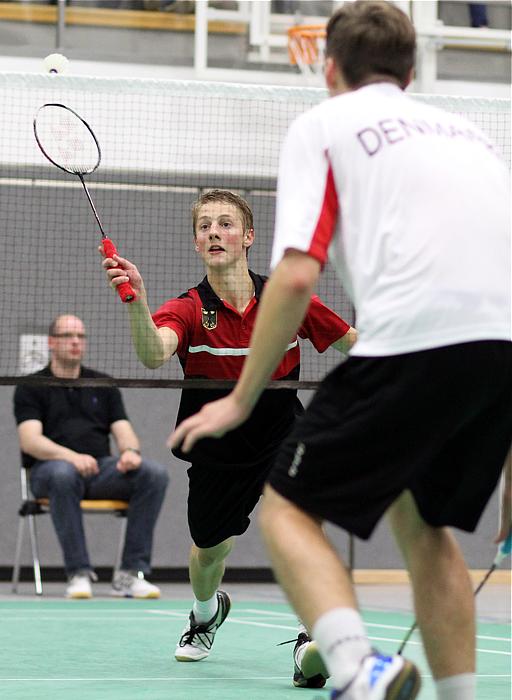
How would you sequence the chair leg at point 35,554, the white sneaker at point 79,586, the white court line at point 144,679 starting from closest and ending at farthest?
the white court line at point 144,679 → the white sneaker at point 79,586 → the chair leg at point 35,554

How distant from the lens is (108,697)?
14.0 ft

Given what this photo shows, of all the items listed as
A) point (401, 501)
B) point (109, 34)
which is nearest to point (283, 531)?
point (401, 501)

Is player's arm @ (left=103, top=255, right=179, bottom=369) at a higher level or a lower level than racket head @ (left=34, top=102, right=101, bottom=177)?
lower

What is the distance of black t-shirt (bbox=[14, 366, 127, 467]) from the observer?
8.37m

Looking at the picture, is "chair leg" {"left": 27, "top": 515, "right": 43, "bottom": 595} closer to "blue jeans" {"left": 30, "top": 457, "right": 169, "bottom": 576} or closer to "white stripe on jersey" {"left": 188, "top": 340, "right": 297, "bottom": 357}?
"blue jeans" {"left": 30, "top": 457, "right": 169, "bottom": 576}

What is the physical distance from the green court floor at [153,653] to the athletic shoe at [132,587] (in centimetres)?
27

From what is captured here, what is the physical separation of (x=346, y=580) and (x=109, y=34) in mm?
8837

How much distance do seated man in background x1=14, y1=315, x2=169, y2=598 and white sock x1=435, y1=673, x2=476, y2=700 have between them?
5.27m

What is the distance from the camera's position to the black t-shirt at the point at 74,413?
27.5 ft

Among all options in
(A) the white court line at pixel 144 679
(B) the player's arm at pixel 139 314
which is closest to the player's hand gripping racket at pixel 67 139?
(B) the player's arm at pixel 139 314

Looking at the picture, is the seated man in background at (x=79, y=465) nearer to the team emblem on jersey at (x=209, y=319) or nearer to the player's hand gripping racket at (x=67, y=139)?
the player's hand gripping racket at (x=67, y=139)

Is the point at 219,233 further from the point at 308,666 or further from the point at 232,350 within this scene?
the point at 308,666

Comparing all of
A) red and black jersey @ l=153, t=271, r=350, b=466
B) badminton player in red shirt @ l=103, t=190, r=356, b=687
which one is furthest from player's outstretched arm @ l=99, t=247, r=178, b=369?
red and black jersey @ l=153, t=271, r=350, b=466

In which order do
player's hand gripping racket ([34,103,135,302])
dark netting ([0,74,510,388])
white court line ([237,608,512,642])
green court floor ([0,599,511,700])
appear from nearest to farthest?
green court floor ([0,599,511,700]) < player's hand gripping racket ([34,103,135,302]) < white court line ([237,608,512,642]) < dark netting ([0,74,510,388])
